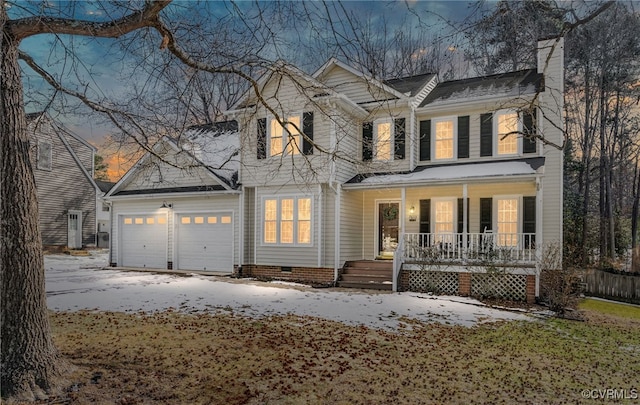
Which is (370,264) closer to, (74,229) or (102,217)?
(74,229)

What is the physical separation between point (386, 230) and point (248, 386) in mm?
11383

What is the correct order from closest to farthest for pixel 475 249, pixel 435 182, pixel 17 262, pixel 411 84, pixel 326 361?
pixel 17 262
pixel 326 361
pixel 475 249
pixel 435 182
pixel 411 84

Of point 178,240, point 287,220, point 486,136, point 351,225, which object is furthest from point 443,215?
point 178,240

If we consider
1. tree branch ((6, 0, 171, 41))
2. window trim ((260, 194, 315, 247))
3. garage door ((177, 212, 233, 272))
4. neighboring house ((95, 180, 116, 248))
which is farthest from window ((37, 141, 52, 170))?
tree branch ((6, 0, 171, 41))

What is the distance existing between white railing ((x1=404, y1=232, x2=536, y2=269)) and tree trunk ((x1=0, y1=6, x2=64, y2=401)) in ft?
32.0

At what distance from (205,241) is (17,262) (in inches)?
477

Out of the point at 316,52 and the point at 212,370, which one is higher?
the point at 316,52

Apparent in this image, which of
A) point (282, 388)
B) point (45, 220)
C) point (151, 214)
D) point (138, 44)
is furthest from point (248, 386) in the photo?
point (45, 220)

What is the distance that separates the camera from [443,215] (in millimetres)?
14414

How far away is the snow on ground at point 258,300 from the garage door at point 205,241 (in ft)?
6.48

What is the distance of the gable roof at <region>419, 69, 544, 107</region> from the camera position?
14.2 metres

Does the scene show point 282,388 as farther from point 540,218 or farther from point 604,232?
point 604,232

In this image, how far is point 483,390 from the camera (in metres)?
4.99

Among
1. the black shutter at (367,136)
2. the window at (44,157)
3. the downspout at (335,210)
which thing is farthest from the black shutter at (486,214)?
the window at (44,157)
